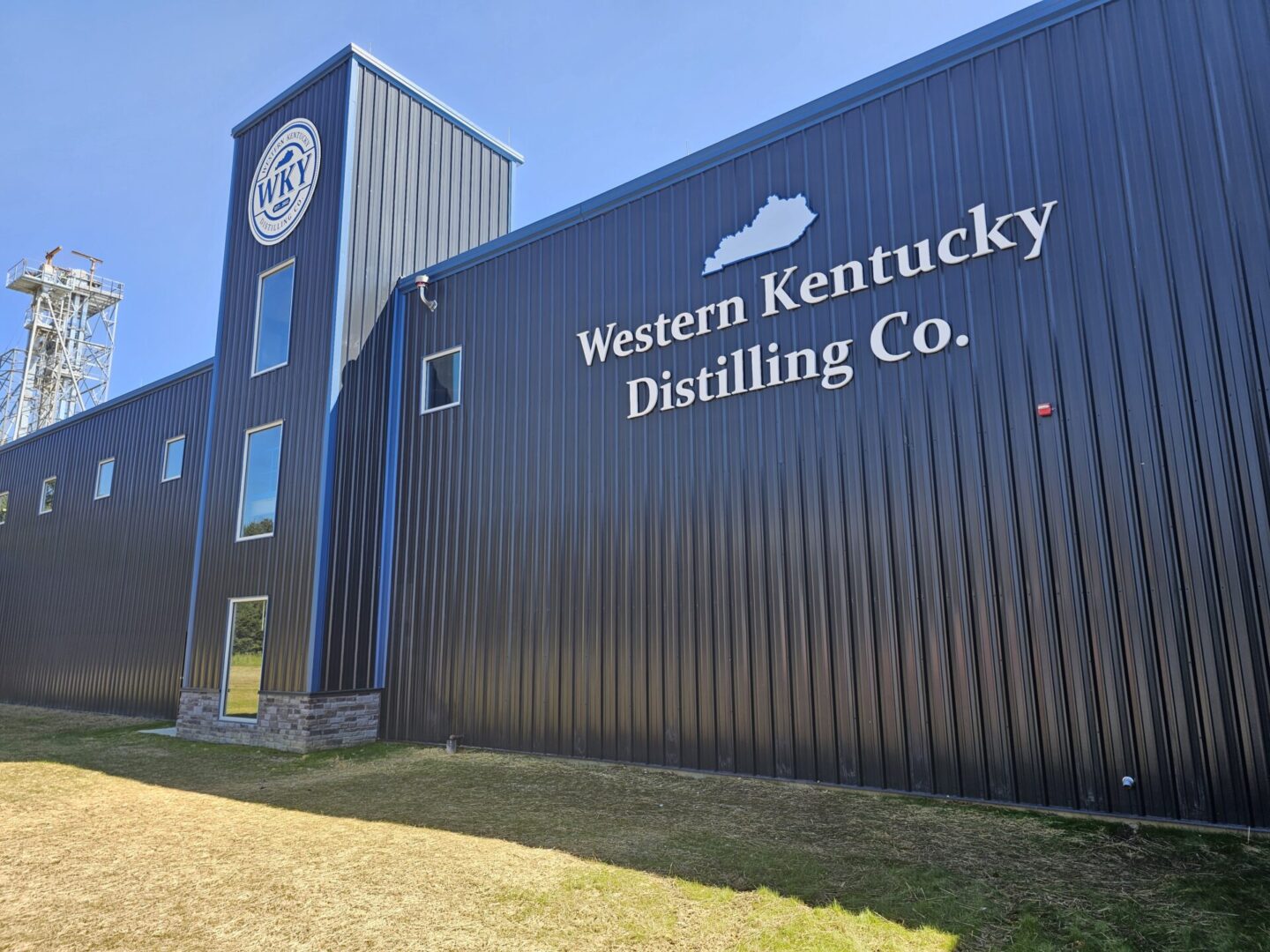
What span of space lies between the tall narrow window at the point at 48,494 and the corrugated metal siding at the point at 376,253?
12.3 m

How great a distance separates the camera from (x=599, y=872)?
498 cm

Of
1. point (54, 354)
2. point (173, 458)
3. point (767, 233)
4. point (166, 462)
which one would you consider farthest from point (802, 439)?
point (54, 354)

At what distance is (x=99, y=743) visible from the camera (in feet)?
37.8

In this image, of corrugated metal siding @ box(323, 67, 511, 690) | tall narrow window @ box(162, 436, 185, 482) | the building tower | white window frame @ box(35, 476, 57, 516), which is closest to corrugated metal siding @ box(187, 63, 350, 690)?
corrugated metal siding @ box(323, 67, 511, 690)

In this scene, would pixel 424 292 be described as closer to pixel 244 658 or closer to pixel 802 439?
pixel 244 658

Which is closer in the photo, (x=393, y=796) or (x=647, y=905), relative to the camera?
(x=647, y=905)

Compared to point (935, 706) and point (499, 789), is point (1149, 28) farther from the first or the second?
point (499, 789)

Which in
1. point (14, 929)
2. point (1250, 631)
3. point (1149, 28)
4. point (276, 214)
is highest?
point (276, 214)

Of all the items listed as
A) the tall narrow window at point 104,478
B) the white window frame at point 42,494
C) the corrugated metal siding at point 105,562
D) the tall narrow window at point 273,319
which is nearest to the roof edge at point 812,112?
the tall narrow window at point 273,319

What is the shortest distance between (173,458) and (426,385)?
24.2ft

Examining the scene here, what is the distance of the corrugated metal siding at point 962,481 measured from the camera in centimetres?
603

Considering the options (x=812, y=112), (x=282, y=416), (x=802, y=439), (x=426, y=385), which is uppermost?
(x=812, y=112)

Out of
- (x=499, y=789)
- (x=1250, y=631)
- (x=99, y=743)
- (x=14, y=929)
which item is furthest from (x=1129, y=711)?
(x=99, y=743)

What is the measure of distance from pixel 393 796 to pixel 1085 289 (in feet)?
24.4
